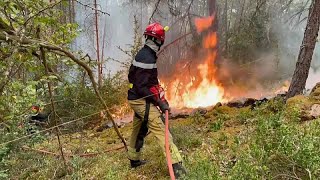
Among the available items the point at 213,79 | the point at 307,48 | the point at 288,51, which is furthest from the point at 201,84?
the point at 288,51

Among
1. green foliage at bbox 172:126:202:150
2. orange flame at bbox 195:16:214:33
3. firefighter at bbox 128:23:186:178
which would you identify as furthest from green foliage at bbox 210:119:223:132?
orange flame at bbox 195:16:214:33

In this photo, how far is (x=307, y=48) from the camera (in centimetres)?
804

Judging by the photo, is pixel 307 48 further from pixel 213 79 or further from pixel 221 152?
pixel 213 79

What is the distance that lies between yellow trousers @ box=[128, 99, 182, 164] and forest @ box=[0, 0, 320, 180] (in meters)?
0.10

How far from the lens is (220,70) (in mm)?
19047

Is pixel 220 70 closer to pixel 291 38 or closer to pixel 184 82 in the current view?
pixel 184 82

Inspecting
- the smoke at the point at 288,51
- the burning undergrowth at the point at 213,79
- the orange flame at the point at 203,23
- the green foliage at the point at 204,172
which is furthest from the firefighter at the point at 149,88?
the smoke at the point at 288,51

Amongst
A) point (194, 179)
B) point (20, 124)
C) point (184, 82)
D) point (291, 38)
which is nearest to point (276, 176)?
point (194, 179)

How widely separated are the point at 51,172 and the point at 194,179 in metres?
3.44

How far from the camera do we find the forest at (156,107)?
362 centimetres

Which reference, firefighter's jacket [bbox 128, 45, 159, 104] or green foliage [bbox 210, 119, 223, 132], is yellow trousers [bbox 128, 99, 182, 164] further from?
green foliage [bbox 210, 119, 223, 132]

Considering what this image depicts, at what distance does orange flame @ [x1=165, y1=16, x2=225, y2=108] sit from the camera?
1546 cm

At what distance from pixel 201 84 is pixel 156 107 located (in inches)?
437

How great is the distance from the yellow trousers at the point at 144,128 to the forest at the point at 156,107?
0.33 feet
